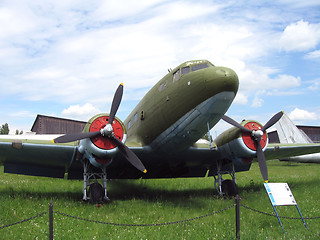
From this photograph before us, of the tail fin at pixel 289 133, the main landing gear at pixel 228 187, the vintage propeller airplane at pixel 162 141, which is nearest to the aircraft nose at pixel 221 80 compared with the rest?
the vintage propeller airplane at pixel 162 141

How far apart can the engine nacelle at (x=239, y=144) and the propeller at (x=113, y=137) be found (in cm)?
429

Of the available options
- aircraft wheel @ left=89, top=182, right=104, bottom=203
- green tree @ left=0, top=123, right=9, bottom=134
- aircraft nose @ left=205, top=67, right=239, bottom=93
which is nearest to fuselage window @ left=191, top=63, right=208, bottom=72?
aircraft nose @ left=205, top=67, right=239, bottom=93

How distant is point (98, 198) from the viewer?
1048cm

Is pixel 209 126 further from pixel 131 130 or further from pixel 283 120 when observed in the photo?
pixel 283 120

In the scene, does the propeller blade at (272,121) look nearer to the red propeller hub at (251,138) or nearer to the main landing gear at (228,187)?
the red propeller hub at (251,138)

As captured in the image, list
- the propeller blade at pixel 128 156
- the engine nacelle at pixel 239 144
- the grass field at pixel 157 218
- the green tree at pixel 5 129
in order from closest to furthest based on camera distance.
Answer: the grass field at pixel 157 218 < the propeller blade at pixel 128 156 < the engine nacelle at pixel 239 144 < the green tree at pixel 5 129

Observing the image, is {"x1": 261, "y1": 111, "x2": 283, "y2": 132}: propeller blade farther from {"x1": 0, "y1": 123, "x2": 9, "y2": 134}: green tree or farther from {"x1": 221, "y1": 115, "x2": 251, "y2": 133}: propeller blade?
{"x1": 0, "y1": 123, "x2": 9, "y2": 134}: green tree

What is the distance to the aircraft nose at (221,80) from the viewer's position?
8.80 meters

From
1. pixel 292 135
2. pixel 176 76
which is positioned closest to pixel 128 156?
pixel 176 76

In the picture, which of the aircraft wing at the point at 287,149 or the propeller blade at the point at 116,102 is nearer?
the propeller blade at the point at 116,102

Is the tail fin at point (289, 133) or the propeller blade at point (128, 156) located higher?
the tail fin at point (289, 133)

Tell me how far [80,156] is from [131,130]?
10.7 feet

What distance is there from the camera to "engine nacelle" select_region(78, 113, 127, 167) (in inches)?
388

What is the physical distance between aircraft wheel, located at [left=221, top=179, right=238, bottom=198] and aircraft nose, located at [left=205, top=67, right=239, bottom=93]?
5362 mm
